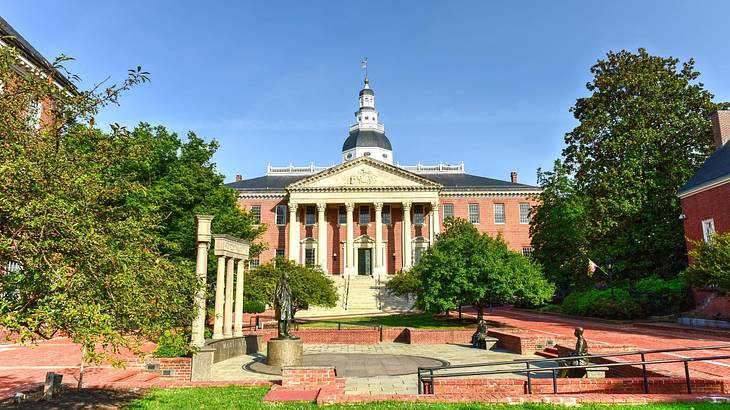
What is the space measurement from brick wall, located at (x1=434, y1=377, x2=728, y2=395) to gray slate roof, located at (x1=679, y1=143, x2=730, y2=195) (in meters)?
20.9

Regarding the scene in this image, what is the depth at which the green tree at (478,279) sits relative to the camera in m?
23.3

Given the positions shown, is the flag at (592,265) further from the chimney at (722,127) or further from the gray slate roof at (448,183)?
the gray slate roof at (448,183)

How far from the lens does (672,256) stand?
32.2m

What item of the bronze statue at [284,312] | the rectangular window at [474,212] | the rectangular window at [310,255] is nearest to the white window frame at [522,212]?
the rectangular window at [474,212]

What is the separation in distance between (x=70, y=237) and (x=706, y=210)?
3144cm

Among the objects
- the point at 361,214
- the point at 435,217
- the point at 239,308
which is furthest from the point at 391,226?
the point at 239,308

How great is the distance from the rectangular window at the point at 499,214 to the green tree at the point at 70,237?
53904 millimetres

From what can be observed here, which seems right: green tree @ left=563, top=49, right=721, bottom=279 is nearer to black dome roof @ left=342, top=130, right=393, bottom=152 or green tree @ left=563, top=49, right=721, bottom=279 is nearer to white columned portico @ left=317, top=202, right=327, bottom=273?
white columned portico @ left=317, top=202, right=327, bottom=273

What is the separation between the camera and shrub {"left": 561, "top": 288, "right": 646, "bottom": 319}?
1129 inches

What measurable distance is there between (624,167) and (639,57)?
8.85 m

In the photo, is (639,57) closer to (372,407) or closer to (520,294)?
(520,294)

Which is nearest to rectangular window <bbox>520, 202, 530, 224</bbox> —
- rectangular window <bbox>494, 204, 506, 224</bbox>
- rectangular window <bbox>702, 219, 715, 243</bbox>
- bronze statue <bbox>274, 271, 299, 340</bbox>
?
rectangular window <bbox>494, 204, 506, 224</bbox>

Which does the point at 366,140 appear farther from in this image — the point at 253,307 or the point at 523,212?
the point at 253,307

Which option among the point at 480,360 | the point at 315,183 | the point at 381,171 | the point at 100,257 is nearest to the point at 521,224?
the point at 381,171
